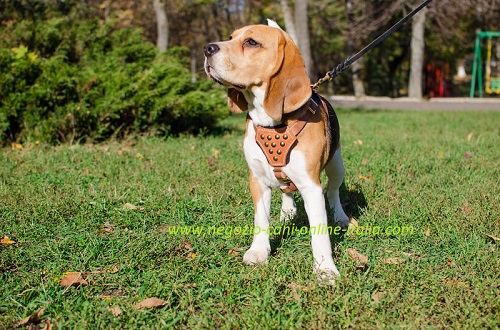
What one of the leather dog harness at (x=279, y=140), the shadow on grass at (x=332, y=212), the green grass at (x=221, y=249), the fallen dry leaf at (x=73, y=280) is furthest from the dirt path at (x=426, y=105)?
the fallen dry leaf at (x=73, y=280)

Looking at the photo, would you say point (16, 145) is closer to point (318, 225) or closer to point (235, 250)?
point (235, 250)

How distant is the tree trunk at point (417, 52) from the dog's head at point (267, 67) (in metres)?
22.5

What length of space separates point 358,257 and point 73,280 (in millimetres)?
1978

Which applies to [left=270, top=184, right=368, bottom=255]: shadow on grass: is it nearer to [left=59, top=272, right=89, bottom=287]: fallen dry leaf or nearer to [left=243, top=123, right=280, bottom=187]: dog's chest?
[left=243, top=123, right=280, bottom=187]: dog's chest

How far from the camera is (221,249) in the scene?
399 cm

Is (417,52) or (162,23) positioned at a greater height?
(162,23)

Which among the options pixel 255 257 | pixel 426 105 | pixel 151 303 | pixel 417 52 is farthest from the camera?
pixel 417 52

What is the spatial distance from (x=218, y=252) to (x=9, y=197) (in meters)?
2.39

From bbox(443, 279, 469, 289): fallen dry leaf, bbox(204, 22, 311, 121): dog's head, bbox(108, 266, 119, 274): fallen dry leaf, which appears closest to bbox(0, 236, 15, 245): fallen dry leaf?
bbox(108, 266, 119, 274): fallen dry leaf

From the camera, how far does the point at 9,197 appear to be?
16.3ft

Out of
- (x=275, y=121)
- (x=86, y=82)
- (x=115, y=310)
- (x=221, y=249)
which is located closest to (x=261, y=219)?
(x=221, y=249)

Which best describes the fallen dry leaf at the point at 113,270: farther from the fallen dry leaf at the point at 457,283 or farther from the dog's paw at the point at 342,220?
the fallen dry leaf at the point at 457,283

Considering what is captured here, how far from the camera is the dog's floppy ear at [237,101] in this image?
368 centimetres

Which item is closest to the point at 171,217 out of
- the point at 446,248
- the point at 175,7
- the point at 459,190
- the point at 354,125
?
the point at 446,248
